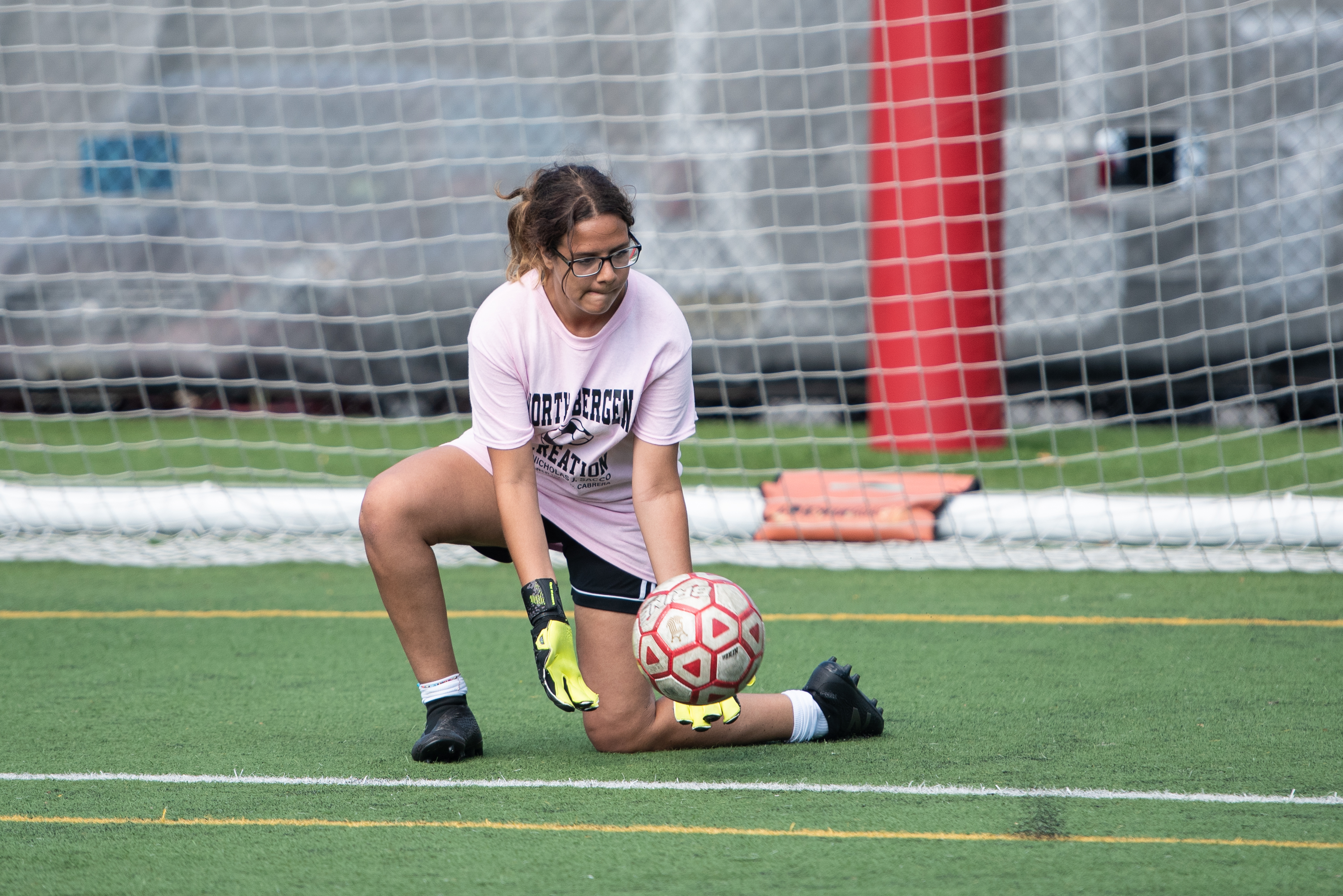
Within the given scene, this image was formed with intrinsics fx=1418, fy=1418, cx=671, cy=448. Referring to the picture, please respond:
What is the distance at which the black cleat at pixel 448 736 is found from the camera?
10.3 feet

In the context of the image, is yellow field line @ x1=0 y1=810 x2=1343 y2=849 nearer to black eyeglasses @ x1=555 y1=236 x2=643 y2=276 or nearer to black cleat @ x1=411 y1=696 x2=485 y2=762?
black cleat @ x1=411 y1=696 x2=485 y2=762

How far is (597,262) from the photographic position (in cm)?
291

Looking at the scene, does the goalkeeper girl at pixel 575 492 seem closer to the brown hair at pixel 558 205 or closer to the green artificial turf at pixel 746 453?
the brown hair at pixel 558 205

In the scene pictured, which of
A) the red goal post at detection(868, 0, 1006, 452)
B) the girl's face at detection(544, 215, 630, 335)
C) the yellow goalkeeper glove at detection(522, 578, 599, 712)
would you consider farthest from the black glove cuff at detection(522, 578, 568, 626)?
the red goal post at detection(868, 0, 1006, 452)

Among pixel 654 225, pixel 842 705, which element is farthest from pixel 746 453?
pixel 842 705

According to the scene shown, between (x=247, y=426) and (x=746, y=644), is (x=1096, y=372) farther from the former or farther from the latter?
(x=746, y=644)

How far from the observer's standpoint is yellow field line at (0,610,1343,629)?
4.63 metres

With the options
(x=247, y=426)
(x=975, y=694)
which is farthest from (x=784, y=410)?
(x=975, y=694)

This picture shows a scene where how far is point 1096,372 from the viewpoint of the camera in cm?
877

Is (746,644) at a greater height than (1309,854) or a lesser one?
greater

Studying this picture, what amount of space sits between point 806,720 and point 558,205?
1.32 m

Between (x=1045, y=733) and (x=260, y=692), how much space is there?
83.3 inches

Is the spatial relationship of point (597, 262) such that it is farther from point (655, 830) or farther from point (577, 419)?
point (655, 830)

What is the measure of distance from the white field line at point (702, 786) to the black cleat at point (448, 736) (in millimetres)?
99
